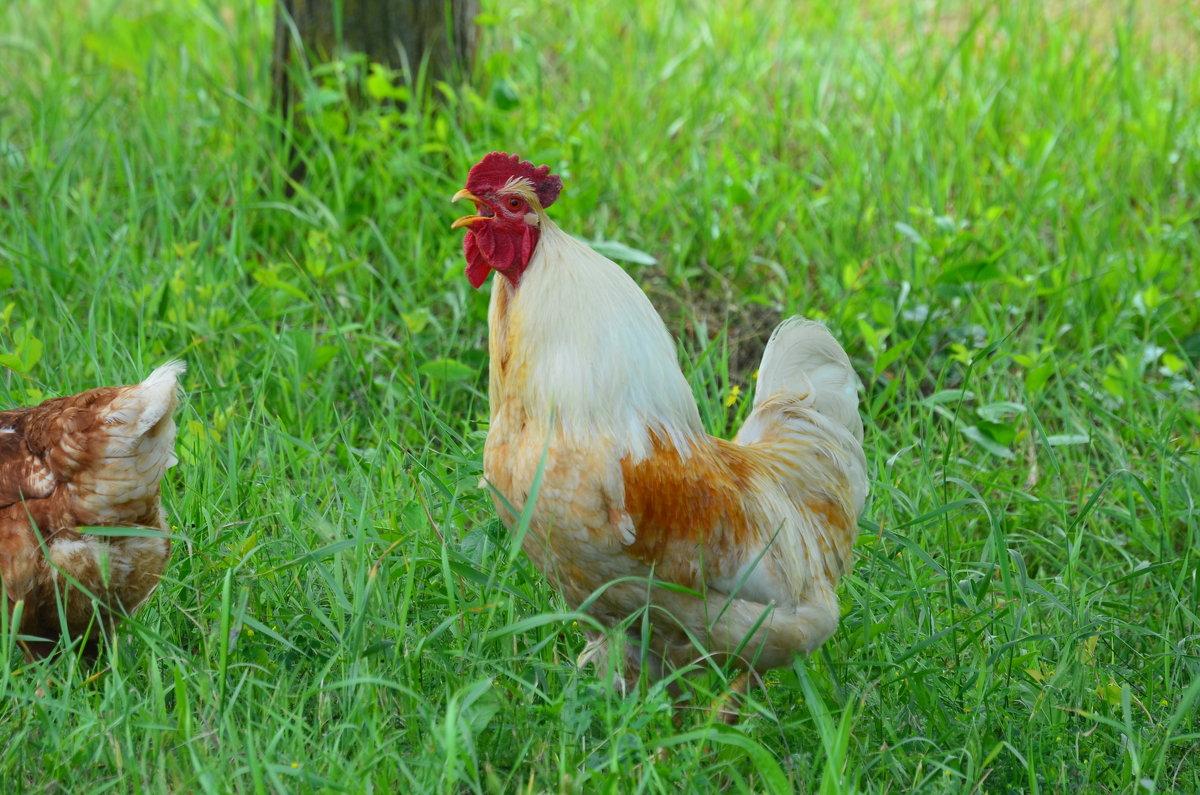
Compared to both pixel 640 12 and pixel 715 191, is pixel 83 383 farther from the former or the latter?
pixel 640 12

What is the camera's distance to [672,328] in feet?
15.9

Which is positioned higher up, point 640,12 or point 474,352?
point 640,12

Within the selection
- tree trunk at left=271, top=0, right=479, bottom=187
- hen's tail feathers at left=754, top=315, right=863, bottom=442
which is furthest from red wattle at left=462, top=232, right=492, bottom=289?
tree trunk at left=271, top=0, right=479, bottom=187

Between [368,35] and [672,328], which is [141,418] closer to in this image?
[672,328]

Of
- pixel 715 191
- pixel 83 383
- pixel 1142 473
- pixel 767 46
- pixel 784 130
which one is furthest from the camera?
pixel 767 46

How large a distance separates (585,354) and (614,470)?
28 centimetres

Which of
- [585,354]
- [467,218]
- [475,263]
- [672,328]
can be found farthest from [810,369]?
[672,328]

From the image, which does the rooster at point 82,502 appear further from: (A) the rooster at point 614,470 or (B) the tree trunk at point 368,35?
(B) the tree trunk at point 368,35

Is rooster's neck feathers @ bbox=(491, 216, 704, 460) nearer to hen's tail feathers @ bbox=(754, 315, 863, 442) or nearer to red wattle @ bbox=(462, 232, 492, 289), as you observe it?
red wattle @ bbox=(462, 232, 492, 289)

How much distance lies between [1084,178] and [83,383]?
4472mm

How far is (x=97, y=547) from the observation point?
2.89m

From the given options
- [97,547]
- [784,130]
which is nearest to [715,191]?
[784,130]

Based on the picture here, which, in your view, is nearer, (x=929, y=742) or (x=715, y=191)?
(x=929, y=742)

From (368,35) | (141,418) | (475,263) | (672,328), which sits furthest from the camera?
(368,35)
